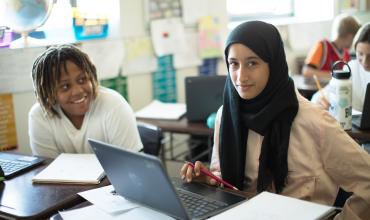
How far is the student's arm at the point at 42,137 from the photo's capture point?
211 centimetres

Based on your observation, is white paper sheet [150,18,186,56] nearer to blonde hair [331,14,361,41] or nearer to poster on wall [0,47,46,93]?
poster on wall [0,47,46,93]

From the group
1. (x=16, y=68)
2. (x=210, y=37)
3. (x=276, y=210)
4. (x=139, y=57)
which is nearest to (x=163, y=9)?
(x=139, y=57)

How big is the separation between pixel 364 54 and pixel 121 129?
1287mm

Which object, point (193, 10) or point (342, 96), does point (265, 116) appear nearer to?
point (342, 96)

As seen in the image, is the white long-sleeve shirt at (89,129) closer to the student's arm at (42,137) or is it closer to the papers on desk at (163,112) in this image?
the student's arm at (42,137)

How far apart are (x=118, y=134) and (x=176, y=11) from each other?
1512 mm

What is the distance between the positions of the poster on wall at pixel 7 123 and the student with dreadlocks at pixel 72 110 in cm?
49

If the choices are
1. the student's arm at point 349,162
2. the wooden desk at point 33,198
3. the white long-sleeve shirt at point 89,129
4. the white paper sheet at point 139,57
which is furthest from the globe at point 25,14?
the student's arm at point 349,162

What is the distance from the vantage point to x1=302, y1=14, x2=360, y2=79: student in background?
3545 mm

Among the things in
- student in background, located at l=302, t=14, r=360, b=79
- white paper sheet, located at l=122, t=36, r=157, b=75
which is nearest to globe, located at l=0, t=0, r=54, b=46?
white paper sheet, located at l=122, t=36, r=157, b=75

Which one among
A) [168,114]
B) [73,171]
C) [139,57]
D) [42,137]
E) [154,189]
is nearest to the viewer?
[154,189]

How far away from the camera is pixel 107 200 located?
143 centimetres

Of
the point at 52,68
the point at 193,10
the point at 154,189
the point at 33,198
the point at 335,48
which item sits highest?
the point at 193,10

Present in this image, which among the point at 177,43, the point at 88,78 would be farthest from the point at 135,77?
the point at 88,78
